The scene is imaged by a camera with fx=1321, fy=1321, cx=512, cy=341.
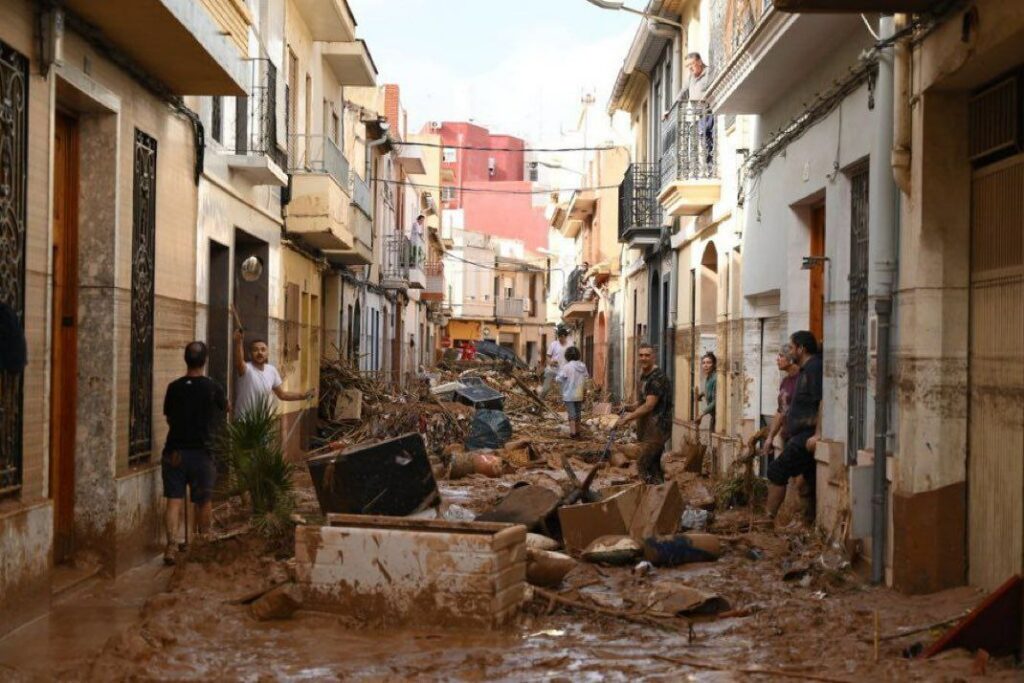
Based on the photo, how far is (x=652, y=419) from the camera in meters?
13.6

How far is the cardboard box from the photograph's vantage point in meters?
10.5

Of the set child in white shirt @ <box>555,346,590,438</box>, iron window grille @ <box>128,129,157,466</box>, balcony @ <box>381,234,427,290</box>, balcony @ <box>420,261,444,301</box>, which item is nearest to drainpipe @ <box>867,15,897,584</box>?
iron window grille @ <box>128,129,157,466</box>

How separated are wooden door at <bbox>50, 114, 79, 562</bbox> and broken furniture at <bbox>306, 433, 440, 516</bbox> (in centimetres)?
197

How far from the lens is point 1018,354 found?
745cm

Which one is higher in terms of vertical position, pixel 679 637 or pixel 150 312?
pixel 150 312

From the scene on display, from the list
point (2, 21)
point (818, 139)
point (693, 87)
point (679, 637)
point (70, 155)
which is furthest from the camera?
point (693, 87)

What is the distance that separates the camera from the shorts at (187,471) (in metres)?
9.88

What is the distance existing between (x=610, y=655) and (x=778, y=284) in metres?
6.90

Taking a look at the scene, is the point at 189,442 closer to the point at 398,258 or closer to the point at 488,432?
the point at 488,432

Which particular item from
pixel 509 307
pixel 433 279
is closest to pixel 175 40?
pixel 433 279

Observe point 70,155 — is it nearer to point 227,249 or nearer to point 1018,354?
point 227,249

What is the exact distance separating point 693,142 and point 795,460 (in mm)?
7955

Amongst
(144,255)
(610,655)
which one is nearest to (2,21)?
(144,255)

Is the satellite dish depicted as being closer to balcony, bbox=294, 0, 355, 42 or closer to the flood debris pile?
the flood debris pile
